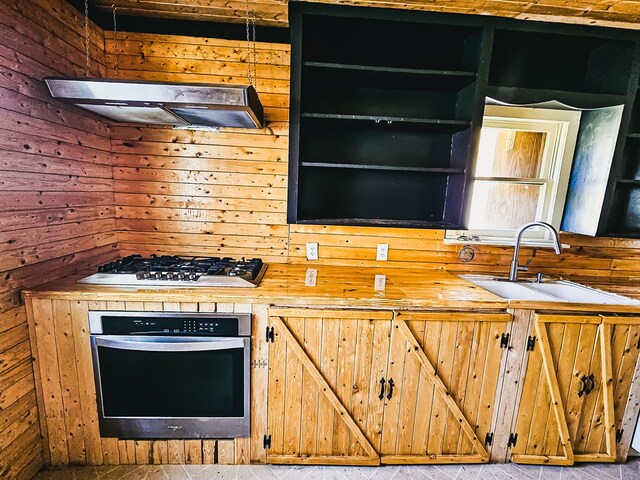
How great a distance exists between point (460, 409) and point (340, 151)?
1784 millimetres

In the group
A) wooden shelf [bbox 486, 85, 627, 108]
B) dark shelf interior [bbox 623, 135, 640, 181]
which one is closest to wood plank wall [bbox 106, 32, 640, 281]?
dark shelf interior [bbox 623, 135, 640, 181]

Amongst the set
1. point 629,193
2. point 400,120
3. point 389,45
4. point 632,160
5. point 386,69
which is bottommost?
point 629,193

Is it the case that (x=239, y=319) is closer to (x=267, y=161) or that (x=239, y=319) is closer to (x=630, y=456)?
(x=267, y=161)

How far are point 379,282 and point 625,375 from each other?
145 cm

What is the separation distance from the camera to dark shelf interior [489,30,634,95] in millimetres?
2072

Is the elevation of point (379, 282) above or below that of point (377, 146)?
below

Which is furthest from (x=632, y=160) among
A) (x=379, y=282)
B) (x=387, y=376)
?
(x=387, y=376)

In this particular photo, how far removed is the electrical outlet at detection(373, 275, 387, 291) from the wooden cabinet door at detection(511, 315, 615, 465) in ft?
2.71

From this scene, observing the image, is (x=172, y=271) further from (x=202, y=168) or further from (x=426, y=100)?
(x=426, y=100)

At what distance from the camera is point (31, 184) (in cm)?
150

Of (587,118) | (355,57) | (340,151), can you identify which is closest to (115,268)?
(340,151)

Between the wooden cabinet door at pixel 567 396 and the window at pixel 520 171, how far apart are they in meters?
0.72

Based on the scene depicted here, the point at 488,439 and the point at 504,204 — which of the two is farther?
the point at 504,204

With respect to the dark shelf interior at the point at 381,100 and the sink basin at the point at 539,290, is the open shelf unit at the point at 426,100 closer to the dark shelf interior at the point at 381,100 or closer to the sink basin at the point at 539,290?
the dark shelf interior at the point at 381,100
